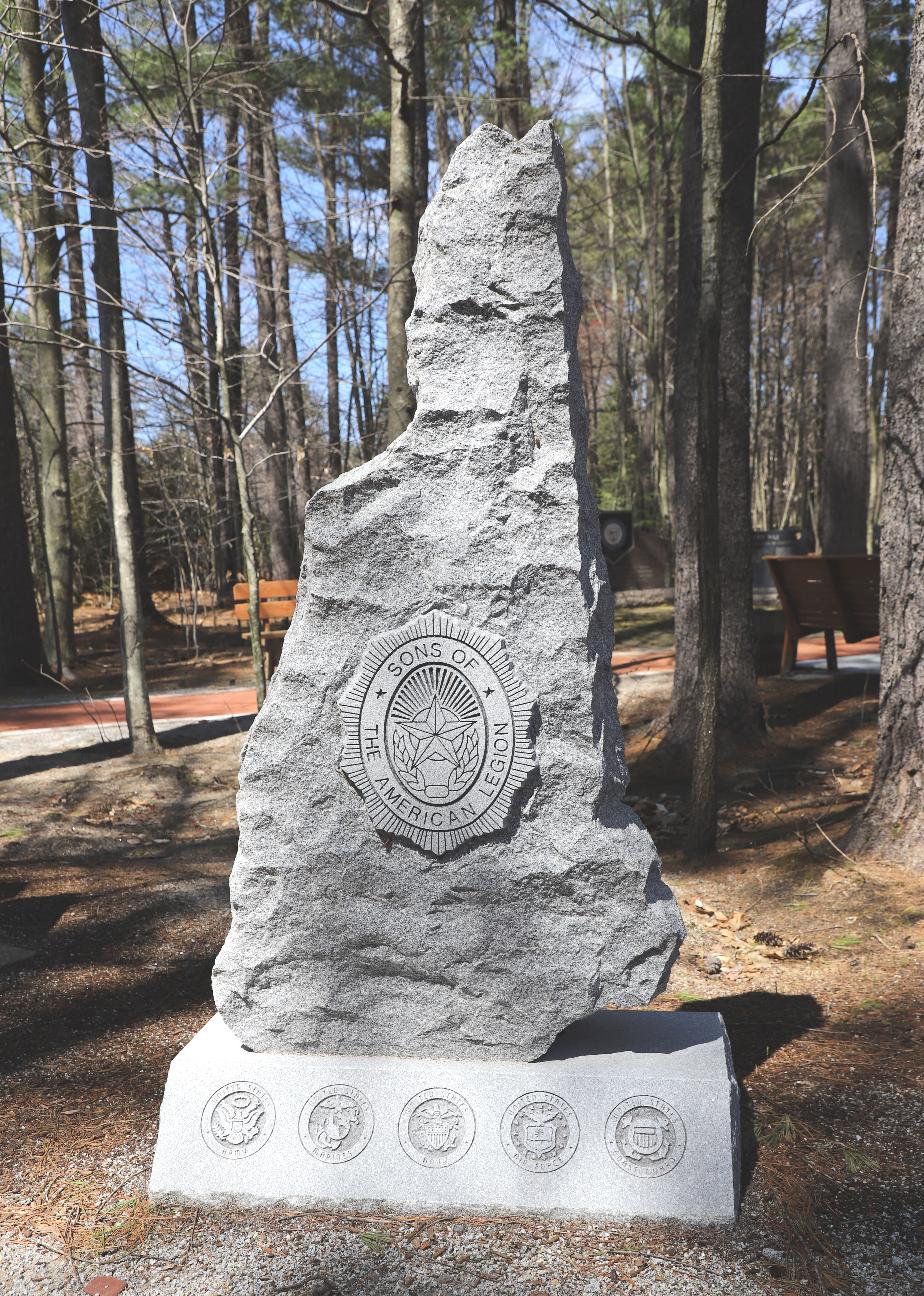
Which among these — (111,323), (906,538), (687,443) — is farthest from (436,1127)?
(111,323)

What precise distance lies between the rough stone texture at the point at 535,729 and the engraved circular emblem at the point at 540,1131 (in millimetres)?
153

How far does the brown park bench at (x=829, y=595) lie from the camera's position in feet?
27.6

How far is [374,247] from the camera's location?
18141 mm

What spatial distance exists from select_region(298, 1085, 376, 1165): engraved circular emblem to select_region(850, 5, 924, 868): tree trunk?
10.2 ft

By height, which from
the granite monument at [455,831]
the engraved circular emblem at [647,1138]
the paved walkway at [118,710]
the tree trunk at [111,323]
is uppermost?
the tree trunk at [111,323]

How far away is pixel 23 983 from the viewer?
15.2 feet

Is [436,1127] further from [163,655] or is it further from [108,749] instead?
[163,655]

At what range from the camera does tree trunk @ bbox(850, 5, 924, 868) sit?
16.0ft

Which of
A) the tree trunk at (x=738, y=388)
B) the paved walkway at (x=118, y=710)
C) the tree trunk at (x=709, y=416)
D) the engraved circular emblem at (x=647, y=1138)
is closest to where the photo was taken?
the engraved circular emblem at (x=647, y=1138)

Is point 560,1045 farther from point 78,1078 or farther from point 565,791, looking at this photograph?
point 78,1078

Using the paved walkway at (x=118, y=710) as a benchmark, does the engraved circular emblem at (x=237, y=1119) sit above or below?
above

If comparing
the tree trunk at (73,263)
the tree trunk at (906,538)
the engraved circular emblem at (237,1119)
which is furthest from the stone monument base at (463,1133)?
the tree trunk at (73,263)

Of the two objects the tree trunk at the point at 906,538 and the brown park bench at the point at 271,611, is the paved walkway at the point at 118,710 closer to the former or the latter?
the brown park bench at the point at 271,611

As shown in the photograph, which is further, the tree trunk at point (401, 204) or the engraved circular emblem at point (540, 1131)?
the tree trunk at point (401, 204)
